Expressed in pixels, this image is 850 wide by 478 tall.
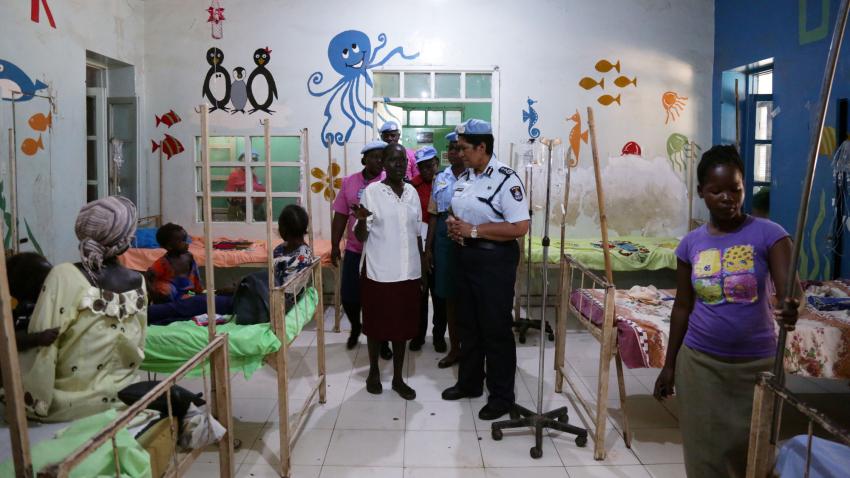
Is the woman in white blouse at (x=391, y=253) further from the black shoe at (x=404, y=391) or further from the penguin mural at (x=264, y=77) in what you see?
the penguin mural at (x=264, y=77)

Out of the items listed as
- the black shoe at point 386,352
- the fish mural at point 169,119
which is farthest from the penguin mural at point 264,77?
the black shoe at point 386,352

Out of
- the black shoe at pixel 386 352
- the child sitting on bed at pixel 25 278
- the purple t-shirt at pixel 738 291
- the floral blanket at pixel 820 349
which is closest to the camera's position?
the purple t-shirt at pixel 738 291

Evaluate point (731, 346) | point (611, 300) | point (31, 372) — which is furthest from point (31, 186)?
point (731, 346)

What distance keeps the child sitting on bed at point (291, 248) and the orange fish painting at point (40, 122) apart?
2.62 meters

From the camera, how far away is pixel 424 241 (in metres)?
4.75

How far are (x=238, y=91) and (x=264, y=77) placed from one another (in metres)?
0.32

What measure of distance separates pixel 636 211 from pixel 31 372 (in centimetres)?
606

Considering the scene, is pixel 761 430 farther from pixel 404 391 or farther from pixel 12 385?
pixel 404 391

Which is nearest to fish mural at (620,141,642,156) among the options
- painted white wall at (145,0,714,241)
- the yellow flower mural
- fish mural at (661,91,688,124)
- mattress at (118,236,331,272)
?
painted white wall at (145,0,714,241)

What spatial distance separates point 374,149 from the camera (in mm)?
4168

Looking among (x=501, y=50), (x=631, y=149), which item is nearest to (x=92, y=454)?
(x=501, y=50)

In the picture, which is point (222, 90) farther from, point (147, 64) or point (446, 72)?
point (446, 72)

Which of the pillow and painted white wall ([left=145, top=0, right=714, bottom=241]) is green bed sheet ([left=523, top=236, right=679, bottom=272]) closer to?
painted white wall ([left=145, top=0, right=714, bottom=241])

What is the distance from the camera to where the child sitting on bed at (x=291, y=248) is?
3.55m
